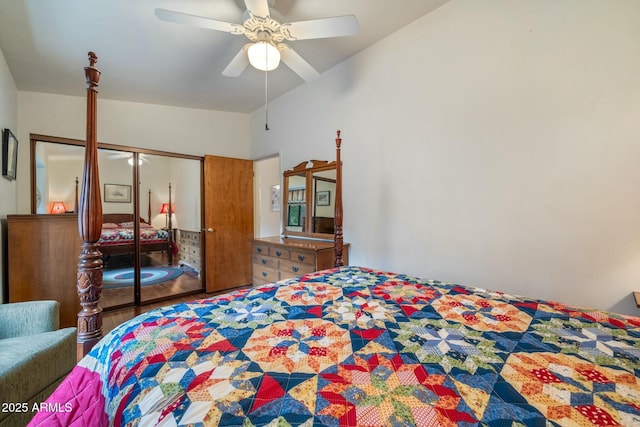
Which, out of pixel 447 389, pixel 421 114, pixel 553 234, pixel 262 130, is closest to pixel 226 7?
pixel 421 114

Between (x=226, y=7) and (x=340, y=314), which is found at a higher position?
(x=226, y=7)

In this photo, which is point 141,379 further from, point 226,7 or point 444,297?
point 226,7

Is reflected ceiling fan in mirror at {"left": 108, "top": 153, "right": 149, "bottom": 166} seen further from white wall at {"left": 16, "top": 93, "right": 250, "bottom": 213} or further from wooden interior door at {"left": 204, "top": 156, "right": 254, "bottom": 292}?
wooden interior door at {"left": 204, "top": 156, "right": 254, "bottom": 292}

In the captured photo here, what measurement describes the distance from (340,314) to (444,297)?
571 millimetres

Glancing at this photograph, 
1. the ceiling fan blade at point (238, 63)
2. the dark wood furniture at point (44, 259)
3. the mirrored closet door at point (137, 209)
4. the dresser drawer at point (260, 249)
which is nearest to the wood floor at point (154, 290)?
the mirrored closet door at point (137, 209)

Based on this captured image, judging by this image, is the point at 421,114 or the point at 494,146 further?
the point at 421,114

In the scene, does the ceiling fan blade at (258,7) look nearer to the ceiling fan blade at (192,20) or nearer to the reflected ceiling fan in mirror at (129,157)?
the ceiling fan blade at (192,20)

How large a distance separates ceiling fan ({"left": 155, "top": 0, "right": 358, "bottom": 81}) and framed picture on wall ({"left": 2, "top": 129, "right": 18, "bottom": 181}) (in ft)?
5.91

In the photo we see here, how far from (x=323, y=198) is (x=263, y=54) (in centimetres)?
166

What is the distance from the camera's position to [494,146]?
1851 millimetres

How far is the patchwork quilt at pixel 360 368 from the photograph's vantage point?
58 cm

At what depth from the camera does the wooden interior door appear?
3.79 metres

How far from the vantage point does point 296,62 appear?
2082mm

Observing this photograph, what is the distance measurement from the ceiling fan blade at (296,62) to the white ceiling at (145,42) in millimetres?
350
